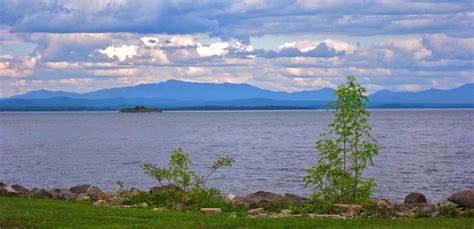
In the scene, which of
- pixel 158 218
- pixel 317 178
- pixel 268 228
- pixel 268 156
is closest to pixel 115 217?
pixel 158 218

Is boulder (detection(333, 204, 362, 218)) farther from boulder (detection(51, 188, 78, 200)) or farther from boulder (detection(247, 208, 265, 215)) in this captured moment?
boulder (detection(51, 188, 78, 200))

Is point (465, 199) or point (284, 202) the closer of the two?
point (465, 199)

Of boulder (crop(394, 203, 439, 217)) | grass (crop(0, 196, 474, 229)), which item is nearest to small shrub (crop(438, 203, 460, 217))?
boulder (crop(394, 203, 439, 217))

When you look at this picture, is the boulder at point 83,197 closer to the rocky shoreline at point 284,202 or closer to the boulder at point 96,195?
the rocky shoreline at point 284,202

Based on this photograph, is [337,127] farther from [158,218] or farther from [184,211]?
[158,218]

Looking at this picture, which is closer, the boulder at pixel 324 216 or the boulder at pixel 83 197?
the boulder at pixel 324 216

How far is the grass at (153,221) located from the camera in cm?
2072

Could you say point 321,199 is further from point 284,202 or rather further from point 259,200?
point 259,200

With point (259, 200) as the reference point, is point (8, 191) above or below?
above

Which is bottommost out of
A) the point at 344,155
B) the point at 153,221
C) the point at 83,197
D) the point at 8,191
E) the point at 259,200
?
the point at 83,197

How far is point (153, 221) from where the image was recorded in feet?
71.3

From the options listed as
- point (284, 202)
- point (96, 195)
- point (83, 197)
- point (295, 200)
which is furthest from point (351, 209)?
point (83, 197)

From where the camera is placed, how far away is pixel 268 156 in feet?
222

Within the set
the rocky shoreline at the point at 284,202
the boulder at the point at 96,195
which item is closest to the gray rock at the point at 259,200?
the rocky shoreline at the point at 284,202
